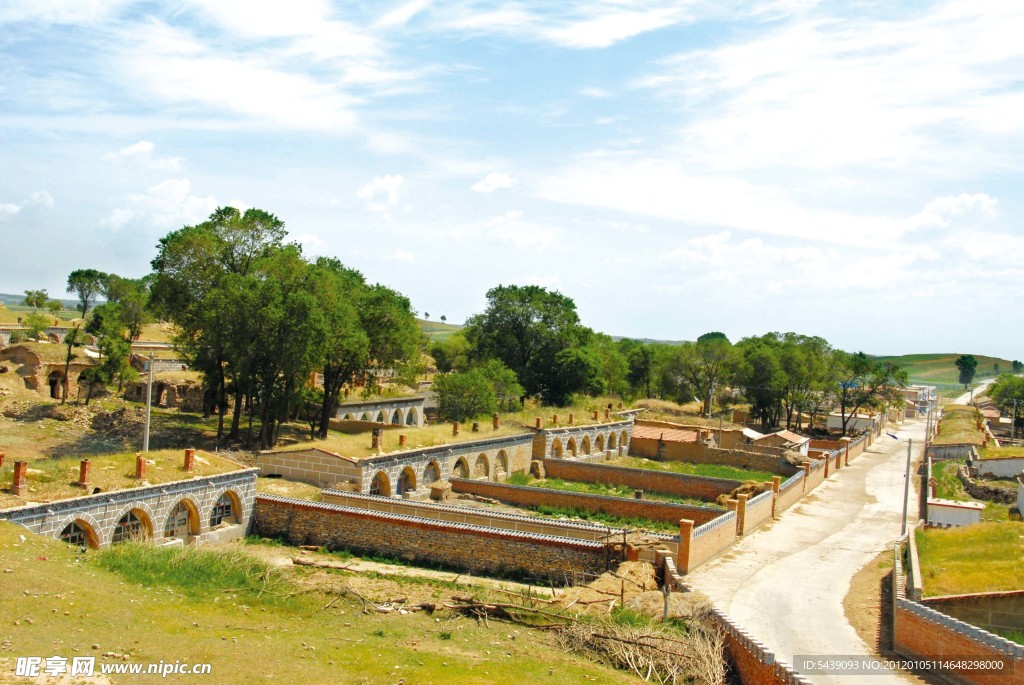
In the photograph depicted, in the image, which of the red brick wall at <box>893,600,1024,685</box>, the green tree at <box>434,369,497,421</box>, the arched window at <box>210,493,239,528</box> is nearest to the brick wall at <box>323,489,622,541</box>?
the arched window at <box>210,493,239,528</box>

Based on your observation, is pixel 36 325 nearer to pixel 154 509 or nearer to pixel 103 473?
pixel 103 473

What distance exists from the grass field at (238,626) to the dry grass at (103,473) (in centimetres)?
202

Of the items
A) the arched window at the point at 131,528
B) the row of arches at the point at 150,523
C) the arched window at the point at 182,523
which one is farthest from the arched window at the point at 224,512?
the arched window at the point at 131,528

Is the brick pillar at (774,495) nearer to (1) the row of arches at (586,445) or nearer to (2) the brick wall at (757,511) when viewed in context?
(2) the brick wall at (757,511)

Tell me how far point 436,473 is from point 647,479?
10.3 meters

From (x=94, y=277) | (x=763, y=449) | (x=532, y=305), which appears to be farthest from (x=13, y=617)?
(x=94, y=277)

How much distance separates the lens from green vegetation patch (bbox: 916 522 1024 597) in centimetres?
1878

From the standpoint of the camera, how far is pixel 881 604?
20891 mm

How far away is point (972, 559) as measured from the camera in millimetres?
21250

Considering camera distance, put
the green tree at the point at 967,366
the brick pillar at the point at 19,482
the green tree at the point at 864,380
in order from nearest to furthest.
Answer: the brick pillar at the point at 19,482, the green tree at the point at 864,380, the green tree at the point at 967,366

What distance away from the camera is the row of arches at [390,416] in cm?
5597

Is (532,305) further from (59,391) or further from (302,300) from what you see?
(59,391)

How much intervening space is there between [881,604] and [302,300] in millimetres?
26721

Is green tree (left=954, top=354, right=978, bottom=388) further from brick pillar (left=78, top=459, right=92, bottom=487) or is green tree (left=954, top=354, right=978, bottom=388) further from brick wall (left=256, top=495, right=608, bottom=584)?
brick pillar (left=78, top=459, right=92, bottom=487)
